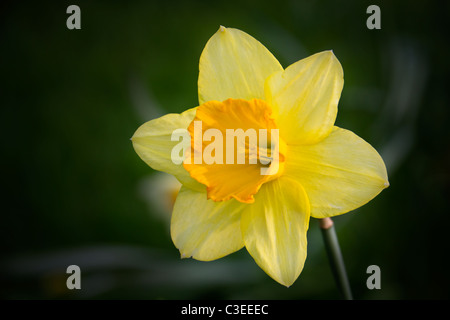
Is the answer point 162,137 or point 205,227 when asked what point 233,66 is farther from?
point 205,227

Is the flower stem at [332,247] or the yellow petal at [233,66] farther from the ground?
the yellow petal at [233,66]

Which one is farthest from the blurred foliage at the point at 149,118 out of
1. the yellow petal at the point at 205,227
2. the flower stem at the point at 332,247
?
the yellow petal at the point at 205,227

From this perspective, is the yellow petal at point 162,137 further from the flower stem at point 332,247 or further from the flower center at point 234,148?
the flower stem at point 332,247

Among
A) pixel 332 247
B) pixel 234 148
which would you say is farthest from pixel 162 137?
pixel 332 247

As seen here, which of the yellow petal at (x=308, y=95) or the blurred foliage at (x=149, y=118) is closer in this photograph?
the yellow petal at (x=308, y=95)

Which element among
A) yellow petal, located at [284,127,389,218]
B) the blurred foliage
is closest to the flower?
yellow petal, located at [284,127,389,218]

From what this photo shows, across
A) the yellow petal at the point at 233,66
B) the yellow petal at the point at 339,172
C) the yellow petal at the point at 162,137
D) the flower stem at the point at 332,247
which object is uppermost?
the yellow petal at the point at 233,66

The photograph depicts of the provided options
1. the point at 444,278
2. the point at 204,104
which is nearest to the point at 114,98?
the point at 204,104

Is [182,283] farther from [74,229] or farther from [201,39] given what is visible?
[201,39]
